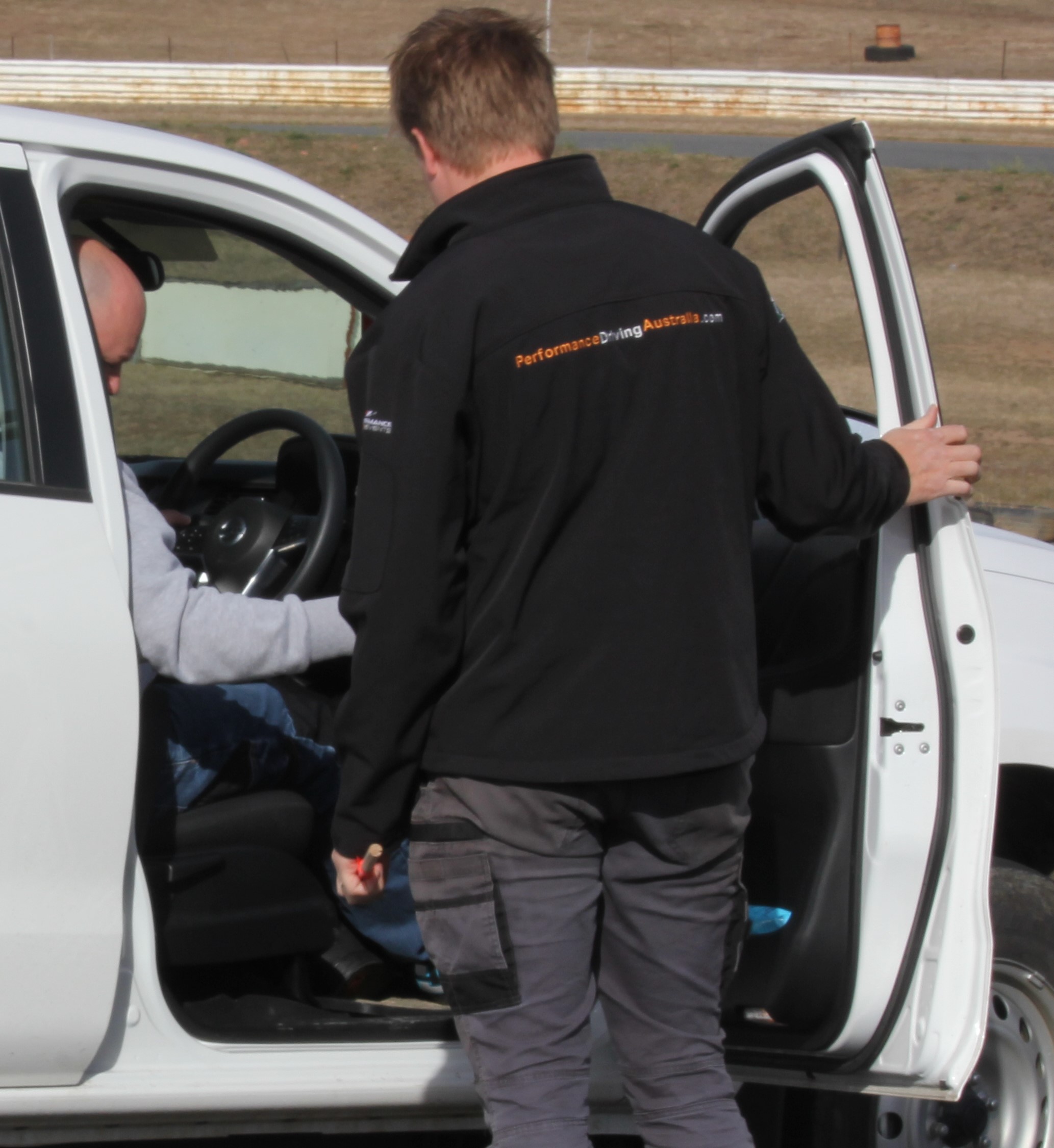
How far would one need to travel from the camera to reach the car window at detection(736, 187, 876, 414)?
38.5 ft

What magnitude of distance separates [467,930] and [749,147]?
77.4 ft

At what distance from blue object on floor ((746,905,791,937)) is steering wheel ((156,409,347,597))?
1.03m

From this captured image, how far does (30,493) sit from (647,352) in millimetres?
879

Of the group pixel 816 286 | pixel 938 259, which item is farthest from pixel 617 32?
pixel 816 286

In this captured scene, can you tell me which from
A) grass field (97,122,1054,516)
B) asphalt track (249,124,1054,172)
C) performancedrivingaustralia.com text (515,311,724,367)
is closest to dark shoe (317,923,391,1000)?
performancedrivingaustralia.com text (515,311,724,367)

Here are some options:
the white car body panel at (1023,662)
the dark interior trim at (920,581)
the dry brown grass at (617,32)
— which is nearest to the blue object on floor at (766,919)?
the dark interior trim at (920,581)

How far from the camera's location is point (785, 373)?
190cm

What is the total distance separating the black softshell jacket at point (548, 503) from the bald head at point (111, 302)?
63 cm

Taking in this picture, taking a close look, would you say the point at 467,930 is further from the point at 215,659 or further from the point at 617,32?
the point at 617,32

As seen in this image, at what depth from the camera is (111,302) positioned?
2281 mm

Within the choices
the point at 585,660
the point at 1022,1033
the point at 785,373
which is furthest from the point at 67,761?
the point at 1022,1033

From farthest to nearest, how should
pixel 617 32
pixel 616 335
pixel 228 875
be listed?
pixel 617 32 → pixel 228 875 → pixel 616 335

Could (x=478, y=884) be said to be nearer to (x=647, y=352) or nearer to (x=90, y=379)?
A: (x=647, y=352)

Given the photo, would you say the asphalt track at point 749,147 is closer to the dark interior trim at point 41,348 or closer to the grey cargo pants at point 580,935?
the dark interior trim at point 41,348
